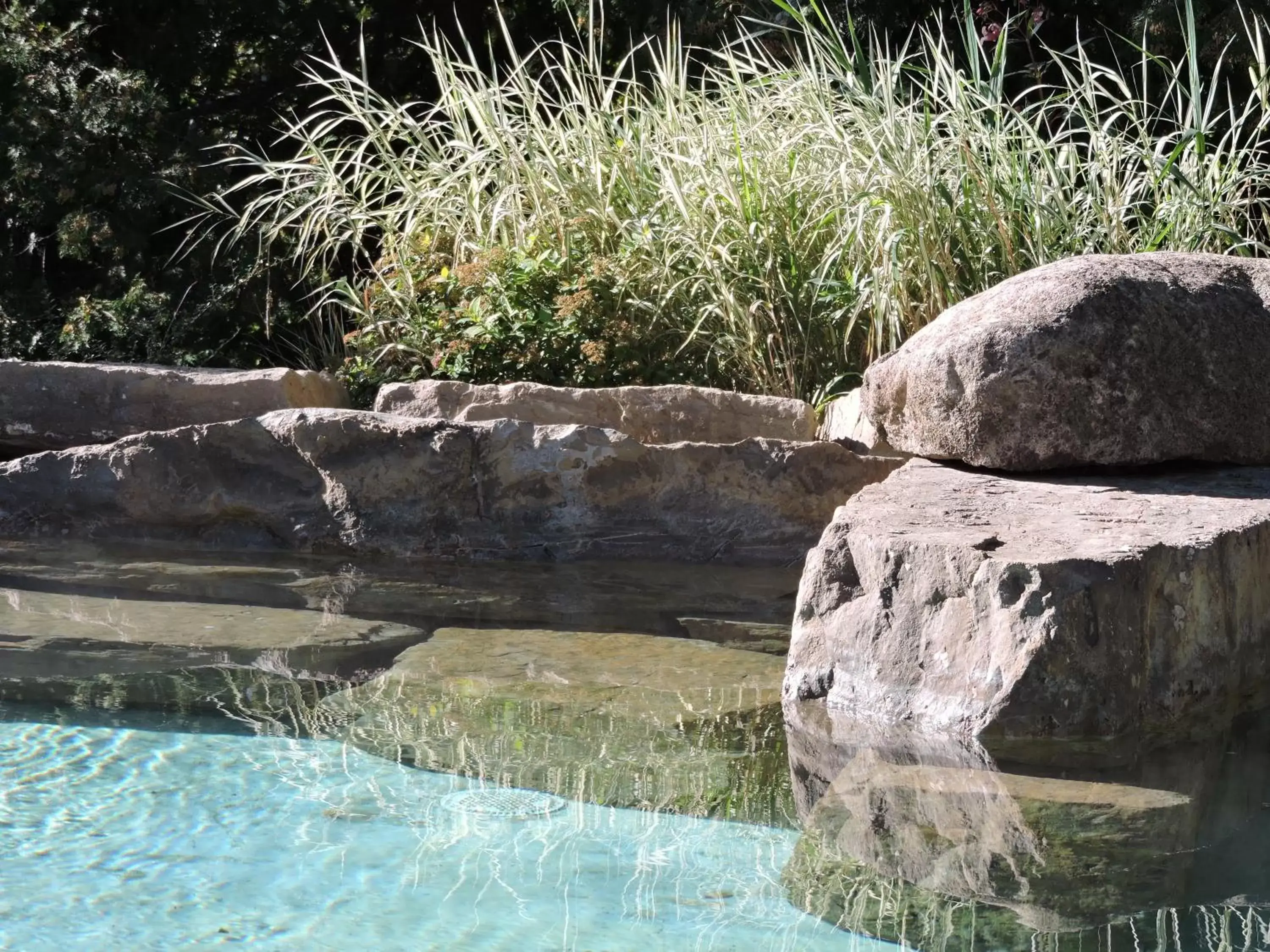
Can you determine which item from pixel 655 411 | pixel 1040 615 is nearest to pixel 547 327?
pixel 655 411

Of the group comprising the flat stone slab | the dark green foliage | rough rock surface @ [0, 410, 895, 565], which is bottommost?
the flat stone slab

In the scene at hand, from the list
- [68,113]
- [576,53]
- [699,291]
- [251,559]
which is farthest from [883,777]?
[576,53]

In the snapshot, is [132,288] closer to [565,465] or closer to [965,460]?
[565,465]

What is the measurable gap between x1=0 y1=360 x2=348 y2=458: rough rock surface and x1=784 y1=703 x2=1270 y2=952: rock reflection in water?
285 centimetres

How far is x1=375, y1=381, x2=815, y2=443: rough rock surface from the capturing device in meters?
4.24

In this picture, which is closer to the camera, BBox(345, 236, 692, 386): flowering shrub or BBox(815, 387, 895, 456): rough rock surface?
BBox(815, 387, 895, 456): rough rock surface

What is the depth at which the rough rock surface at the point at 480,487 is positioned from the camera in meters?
3.94

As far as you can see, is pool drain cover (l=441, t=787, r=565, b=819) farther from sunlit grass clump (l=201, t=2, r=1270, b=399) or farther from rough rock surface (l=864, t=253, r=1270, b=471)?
sunlit grass clump (l=201, t=2, r=1270, b=399)


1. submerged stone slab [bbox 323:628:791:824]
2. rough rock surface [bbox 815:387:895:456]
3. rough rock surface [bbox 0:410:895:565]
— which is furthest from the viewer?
rough rock surface [bbox 815:387:895:456]

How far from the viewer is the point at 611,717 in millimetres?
2537

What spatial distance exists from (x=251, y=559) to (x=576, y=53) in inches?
198

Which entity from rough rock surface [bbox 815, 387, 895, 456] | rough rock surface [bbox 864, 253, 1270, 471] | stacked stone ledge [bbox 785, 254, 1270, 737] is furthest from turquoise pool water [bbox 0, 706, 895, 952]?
rough rock surface [bbox 815, 387, 895, 456]

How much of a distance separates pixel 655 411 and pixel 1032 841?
249cm

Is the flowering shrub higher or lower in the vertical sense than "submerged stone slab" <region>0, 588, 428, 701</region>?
higher
